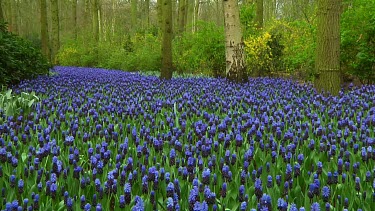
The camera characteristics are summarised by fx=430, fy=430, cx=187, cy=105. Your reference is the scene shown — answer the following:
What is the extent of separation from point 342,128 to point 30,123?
10.8 feet

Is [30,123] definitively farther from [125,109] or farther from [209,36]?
[209,36]

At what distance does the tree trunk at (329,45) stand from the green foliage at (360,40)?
1920 mm

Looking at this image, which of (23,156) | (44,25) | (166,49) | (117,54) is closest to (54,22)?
(44,25)

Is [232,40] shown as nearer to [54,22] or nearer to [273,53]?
[273,53]

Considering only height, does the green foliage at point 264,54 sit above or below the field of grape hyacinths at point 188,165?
above

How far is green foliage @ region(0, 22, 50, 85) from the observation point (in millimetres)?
9469

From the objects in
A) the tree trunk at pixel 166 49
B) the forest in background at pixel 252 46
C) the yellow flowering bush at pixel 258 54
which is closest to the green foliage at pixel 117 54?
the forest in background at pixel 252 46

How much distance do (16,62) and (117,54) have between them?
13824mm

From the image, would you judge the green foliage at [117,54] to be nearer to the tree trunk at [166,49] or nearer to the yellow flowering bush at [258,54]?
the yellow flowering bush at [258,54]

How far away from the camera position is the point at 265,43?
15.2 meters

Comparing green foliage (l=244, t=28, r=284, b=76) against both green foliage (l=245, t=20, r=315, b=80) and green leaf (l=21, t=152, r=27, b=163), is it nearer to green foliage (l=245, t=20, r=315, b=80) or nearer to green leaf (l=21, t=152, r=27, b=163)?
green foliage (l=245, t=20, r=315, b=80)

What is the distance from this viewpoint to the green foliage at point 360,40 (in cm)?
972

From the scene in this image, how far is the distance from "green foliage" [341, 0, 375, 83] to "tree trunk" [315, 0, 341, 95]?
1920mm

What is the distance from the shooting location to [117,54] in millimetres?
23984
